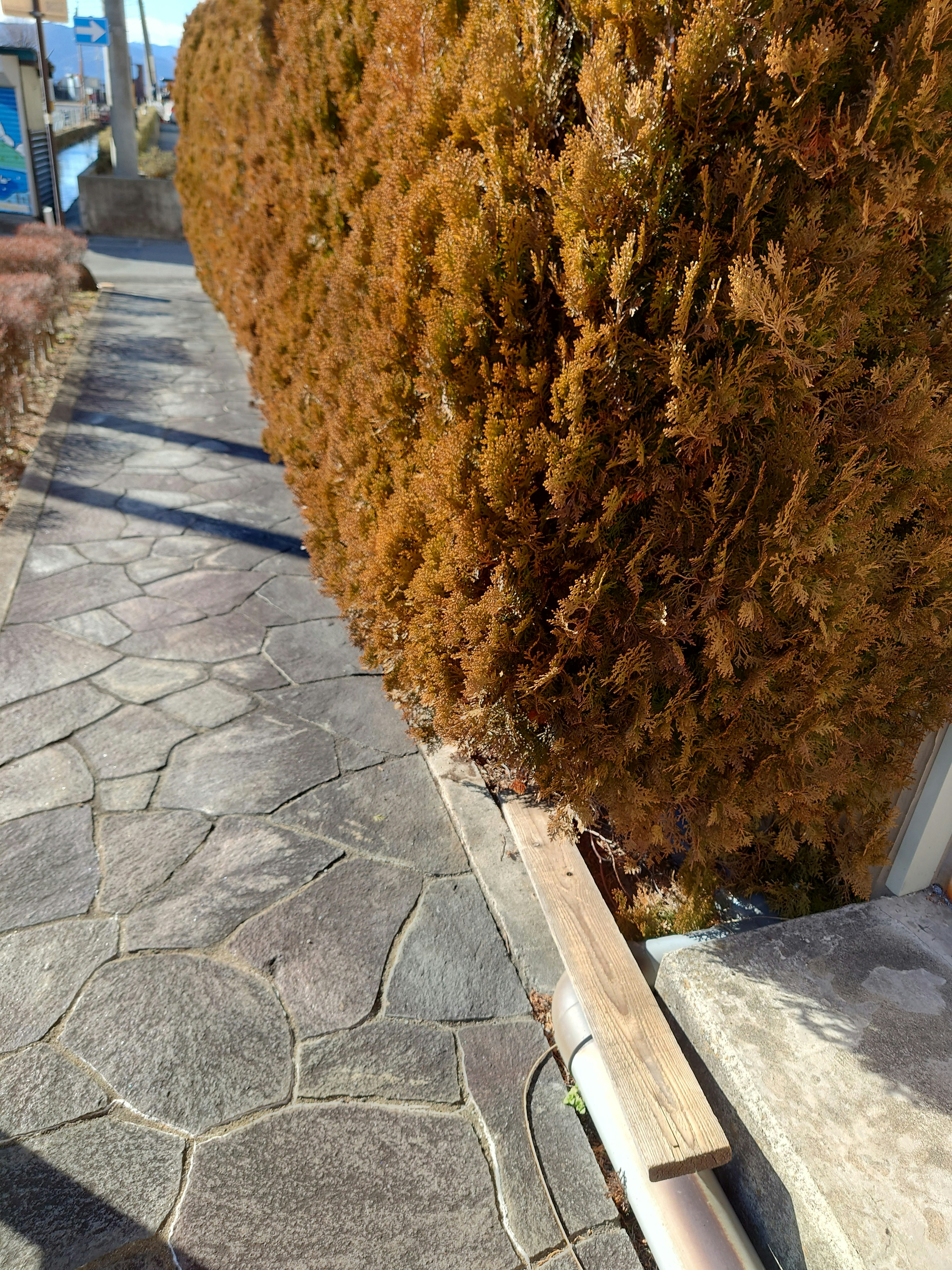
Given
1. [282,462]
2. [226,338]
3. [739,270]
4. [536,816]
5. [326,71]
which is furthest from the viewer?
[226,338]

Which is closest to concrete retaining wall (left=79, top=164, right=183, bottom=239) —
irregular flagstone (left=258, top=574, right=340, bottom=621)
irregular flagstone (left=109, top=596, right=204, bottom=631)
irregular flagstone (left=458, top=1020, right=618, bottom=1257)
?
irregular flagstone (left=258, top=574, right=340, bottom=621)

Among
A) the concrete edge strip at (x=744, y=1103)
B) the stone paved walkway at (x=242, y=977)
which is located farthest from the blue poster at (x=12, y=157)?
the concrete edge strip at (x=744, y=1103)

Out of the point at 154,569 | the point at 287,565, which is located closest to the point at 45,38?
the point at 154,569

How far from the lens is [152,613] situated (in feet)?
15.7

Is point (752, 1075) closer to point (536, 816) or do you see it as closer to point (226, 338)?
point (536, 816)

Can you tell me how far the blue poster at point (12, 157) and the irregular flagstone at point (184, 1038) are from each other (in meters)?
16.5

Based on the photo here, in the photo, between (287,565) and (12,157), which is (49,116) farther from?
(287,565)

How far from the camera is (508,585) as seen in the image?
2508mm

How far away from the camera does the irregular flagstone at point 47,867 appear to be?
2855 millimetres

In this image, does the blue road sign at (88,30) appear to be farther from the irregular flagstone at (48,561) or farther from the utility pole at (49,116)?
the irregular flagstone at (48,561)

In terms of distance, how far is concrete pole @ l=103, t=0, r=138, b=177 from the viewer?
1741cm

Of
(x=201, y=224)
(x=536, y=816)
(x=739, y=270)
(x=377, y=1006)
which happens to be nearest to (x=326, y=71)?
(x=739, y=270)

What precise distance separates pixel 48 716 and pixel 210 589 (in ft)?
4.81

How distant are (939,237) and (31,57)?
702 inches
